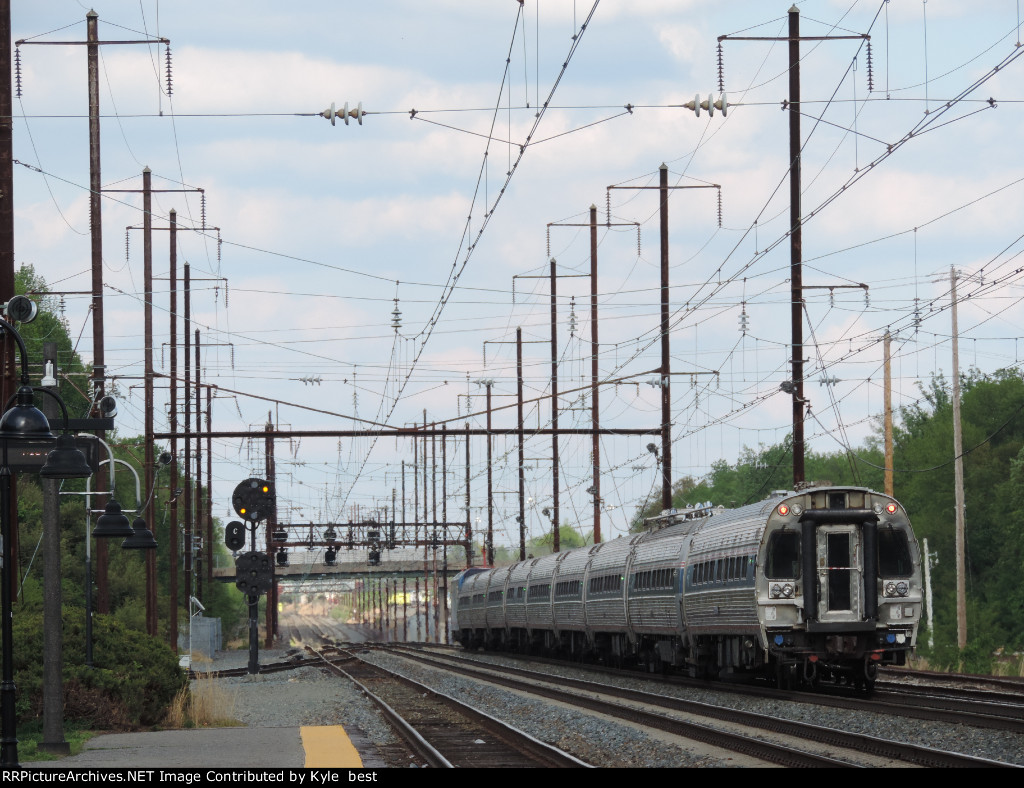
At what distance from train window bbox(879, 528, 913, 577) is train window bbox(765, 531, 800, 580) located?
4.54 ft

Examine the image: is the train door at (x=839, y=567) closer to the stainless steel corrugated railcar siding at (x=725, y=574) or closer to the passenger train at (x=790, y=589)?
the passenger train at (x=790, y=589)

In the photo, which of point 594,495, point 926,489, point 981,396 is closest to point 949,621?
point 926,489

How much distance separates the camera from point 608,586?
37406 millimetres

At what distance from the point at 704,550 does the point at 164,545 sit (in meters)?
71.4

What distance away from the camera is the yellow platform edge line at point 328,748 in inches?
598

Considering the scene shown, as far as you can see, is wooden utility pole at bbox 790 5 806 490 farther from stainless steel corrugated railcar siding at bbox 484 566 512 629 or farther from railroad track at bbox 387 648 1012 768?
stainless steel corrugated railcar siding at bbox 484 566 512 629

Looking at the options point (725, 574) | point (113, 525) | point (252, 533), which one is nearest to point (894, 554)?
point (725, 574)

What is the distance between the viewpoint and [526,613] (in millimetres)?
49062

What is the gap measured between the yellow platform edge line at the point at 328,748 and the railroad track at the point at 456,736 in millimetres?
858

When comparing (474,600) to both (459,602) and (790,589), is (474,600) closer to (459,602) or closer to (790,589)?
(459,602)

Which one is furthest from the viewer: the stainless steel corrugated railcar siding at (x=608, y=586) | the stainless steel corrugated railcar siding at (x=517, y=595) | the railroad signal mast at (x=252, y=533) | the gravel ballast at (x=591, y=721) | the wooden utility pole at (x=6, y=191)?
the stainless steel corrugated railcar siding at (x=517, y=595)

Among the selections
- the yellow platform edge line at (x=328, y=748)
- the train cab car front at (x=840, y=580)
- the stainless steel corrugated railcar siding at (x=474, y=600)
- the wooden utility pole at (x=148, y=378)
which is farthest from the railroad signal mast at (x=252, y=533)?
the stainless steel corrugated railcar siding at (x=474, y=600)

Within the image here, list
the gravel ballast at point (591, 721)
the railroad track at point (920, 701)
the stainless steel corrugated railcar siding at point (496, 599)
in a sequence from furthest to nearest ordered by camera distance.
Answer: the stainless steel corrugated railcar siding at point (496, 599) < the railroad track at point (920, 701) < the gravel ballast at point (591, 721)
